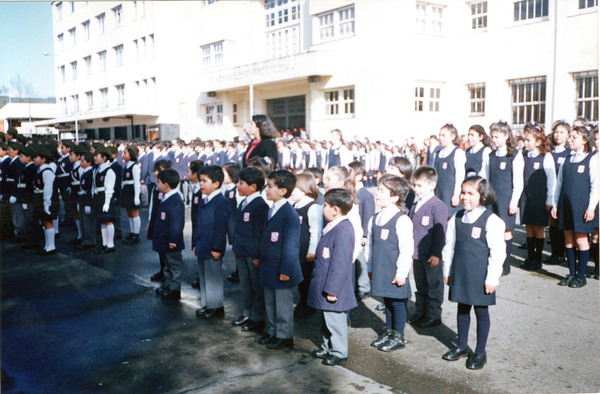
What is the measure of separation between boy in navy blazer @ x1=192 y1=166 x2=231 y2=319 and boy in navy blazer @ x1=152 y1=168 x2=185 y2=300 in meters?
0.49

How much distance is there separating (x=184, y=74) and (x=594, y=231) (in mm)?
29804

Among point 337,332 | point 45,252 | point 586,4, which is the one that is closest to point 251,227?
point 337,332

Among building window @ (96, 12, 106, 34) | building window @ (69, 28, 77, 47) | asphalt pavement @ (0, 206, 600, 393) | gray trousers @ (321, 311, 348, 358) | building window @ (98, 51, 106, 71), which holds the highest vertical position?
building window @ (96, 12, 106, 34)

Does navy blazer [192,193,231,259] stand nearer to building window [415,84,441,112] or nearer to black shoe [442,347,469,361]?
black shoe [442,347,469,361]

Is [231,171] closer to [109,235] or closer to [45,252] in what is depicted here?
[109,235]

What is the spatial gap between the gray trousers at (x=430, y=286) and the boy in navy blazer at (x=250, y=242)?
61.9 inches

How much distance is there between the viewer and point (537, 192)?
6.74m

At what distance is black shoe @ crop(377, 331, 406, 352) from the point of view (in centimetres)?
420

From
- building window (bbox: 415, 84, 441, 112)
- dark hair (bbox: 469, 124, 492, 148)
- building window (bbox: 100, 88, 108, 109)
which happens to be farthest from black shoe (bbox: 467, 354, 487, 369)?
building window (bbox: 100, 88, 108, 109)

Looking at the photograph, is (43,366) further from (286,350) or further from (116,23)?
(116,23)

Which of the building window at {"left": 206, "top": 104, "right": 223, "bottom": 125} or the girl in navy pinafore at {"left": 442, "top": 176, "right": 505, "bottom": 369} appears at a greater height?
the building window at {"left": 206, "top": 104, "right": 223, "bottom": 125}

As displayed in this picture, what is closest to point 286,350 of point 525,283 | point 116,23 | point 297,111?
point 525,283

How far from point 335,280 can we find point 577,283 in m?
3.63

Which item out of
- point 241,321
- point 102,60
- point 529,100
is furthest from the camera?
point 102,60
